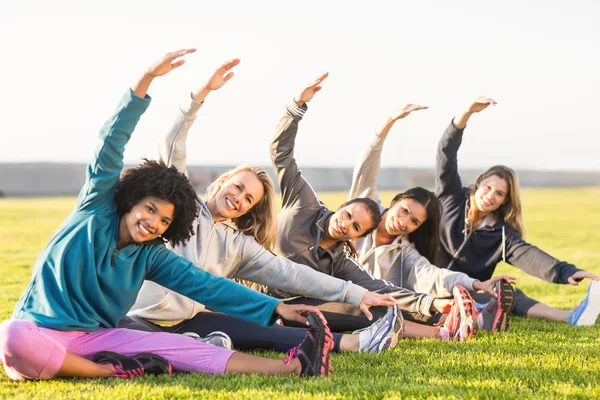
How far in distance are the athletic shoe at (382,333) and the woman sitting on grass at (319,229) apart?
42 cm

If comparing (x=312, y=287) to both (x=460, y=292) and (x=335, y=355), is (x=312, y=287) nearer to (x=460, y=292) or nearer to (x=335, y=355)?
(x=335, y=355)

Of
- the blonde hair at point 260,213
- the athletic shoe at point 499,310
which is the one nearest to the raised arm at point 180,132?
the blonde hair at point 260,213

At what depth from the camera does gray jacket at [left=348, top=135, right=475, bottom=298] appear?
6.12 meters

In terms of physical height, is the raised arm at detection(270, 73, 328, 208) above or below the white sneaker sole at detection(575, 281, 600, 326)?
above

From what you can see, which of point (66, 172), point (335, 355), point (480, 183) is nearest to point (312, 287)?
point (335, 355)

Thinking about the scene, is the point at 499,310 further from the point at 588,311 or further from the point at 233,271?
the point at 233,271

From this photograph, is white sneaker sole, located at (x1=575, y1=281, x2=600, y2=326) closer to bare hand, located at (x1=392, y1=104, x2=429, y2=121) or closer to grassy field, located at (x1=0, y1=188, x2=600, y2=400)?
grassy field, located at (x1=0, y1=188, x2=600, y2=400)

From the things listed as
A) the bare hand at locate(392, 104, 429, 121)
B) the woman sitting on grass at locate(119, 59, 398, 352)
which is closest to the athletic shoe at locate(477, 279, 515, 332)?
the woman sitting on grass at locate(119, 59, 398, 352)

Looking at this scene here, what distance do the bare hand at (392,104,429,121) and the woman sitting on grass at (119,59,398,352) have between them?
70.1 inches

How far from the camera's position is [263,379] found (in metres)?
3.94

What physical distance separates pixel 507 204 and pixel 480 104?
38.7 inches

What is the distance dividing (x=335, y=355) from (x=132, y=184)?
5.62 ft

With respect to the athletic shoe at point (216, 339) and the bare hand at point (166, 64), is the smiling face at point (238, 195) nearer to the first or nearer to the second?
the athletic shoe at point (216, 339)

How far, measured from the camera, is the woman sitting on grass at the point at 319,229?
550cm
